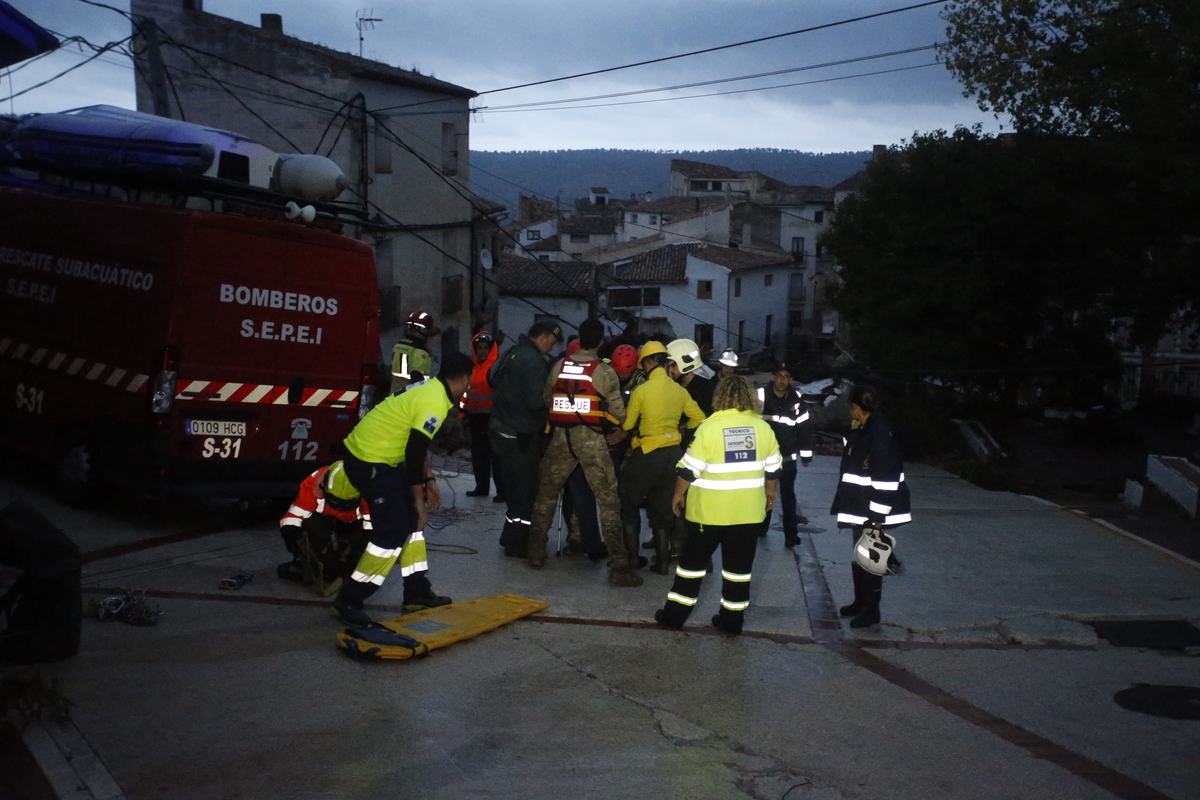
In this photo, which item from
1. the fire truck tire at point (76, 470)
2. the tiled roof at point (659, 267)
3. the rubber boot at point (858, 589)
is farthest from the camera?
the tiled roof at point (659, 267)

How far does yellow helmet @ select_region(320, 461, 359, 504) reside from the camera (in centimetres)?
716

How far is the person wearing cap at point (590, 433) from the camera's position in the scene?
817cm

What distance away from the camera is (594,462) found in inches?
323

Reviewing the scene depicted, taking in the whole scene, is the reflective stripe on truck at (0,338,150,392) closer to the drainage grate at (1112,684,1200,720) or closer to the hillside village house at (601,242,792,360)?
the drainage grate at (1112,684,1200,720)

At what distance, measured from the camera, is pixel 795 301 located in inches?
2943

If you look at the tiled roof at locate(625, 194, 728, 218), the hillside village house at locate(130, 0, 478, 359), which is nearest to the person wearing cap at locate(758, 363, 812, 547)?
the hillside village house at locate(130, 0, 478, 359)

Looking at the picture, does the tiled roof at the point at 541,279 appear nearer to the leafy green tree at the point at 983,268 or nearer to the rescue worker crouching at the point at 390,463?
the leafy green tree at the point at 983,268

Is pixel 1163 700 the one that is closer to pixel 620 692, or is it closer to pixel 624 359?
pixel 620 692

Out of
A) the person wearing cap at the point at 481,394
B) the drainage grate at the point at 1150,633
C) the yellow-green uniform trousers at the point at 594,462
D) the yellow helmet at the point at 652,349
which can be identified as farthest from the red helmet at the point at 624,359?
the drainage grate at the point at 1150,633

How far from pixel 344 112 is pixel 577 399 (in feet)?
67.0

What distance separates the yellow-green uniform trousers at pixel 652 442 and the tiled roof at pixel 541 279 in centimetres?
4506

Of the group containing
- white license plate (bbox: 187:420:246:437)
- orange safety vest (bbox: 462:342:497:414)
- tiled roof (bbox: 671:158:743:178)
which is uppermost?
tiled roof (bbox: 671:158:743:178)

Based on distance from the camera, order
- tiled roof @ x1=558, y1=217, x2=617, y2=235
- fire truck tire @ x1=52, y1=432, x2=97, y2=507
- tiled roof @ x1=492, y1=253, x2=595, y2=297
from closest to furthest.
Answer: fire truck tire @ x1=52, y1=432, x2=97, y2=507 → tiled roof @ x1=492, y1=253, x2=595, y2=297 → tiled roof @ x1=558, y1=217, x2=617, y2=235

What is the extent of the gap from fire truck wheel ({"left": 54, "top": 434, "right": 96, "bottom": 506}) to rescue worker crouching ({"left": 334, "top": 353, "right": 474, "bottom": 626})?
3.52 m
